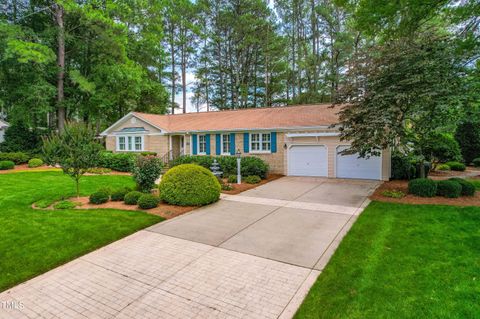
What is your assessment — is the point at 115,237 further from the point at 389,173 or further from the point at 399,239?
the point at 389,173

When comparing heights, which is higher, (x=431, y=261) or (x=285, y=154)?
(x=285, y=154)

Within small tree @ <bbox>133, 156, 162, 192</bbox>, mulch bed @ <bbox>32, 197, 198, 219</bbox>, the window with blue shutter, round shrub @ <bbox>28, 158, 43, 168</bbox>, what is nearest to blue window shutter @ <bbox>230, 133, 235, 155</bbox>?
the window with blue shutter

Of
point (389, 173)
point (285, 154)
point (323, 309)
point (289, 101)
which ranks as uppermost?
point (289, 101)

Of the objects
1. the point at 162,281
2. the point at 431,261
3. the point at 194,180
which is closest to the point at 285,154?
the point at 194,180

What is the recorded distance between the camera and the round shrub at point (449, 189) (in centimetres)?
923

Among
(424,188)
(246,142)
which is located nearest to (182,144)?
(246,142)

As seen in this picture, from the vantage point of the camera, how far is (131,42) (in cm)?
2480

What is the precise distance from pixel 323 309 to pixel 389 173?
1216 centimetres

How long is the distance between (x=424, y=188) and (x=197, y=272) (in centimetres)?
901

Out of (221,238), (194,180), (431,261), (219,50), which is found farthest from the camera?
(219,50)

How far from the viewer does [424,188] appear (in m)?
9.59

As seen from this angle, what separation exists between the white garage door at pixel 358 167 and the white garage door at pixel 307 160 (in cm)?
80

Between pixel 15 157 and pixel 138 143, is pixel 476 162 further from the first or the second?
pixel 15 157

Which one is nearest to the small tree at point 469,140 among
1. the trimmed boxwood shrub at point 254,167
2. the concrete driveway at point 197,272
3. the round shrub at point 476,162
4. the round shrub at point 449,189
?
the round shrub at point 476,162
